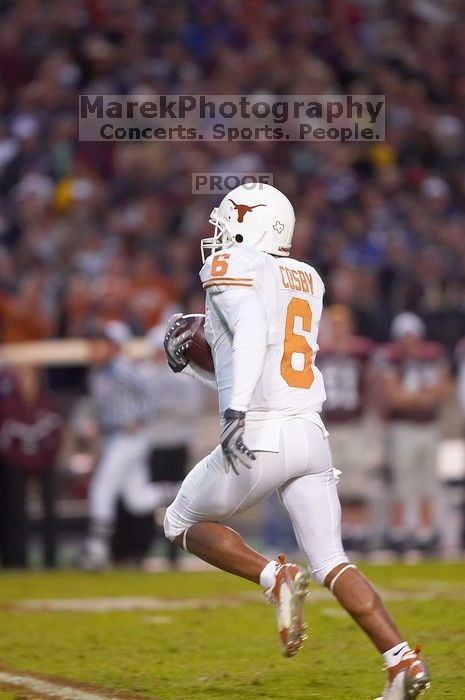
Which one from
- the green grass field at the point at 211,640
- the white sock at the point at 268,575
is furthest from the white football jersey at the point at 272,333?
the green grass field at the point at 211,640

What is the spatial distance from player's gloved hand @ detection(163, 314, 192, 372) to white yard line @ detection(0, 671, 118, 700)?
1.06 metres

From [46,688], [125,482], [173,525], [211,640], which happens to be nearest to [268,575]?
[173,525]

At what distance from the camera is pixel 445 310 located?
1162 centimetres

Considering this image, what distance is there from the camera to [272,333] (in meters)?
4.30

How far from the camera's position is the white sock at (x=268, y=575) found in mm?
4312

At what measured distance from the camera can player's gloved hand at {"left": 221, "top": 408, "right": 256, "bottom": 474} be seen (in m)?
4.09

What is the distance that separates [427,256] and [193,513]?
823cm

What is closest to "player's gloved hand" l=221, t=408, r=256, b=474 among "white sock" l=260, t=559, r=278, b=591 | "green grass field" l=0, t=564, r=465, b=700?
"white sock" l=260, t=559, r=278, b=591

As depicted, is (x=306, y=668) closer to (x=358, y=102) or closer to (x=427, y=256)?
(x=427, y=256)

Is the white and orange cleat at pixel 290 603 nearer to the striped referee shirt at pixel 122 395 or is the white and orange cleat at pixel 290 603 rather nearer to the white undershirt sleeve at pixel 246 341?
the white undershirt sleeve at pixel 246 341

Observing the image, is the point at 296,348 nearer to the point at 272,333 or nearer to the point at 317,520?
the point at 272,333

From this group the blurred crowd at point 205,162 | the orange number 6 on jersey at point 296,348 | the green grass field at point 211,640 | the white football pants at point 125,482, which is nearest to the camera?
the orange number 6 on jersey at point 296,348

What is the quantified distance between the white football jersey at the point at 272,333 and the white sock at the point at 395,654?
67 cm

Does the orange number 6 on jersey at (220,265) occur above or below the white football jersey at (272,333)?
above
